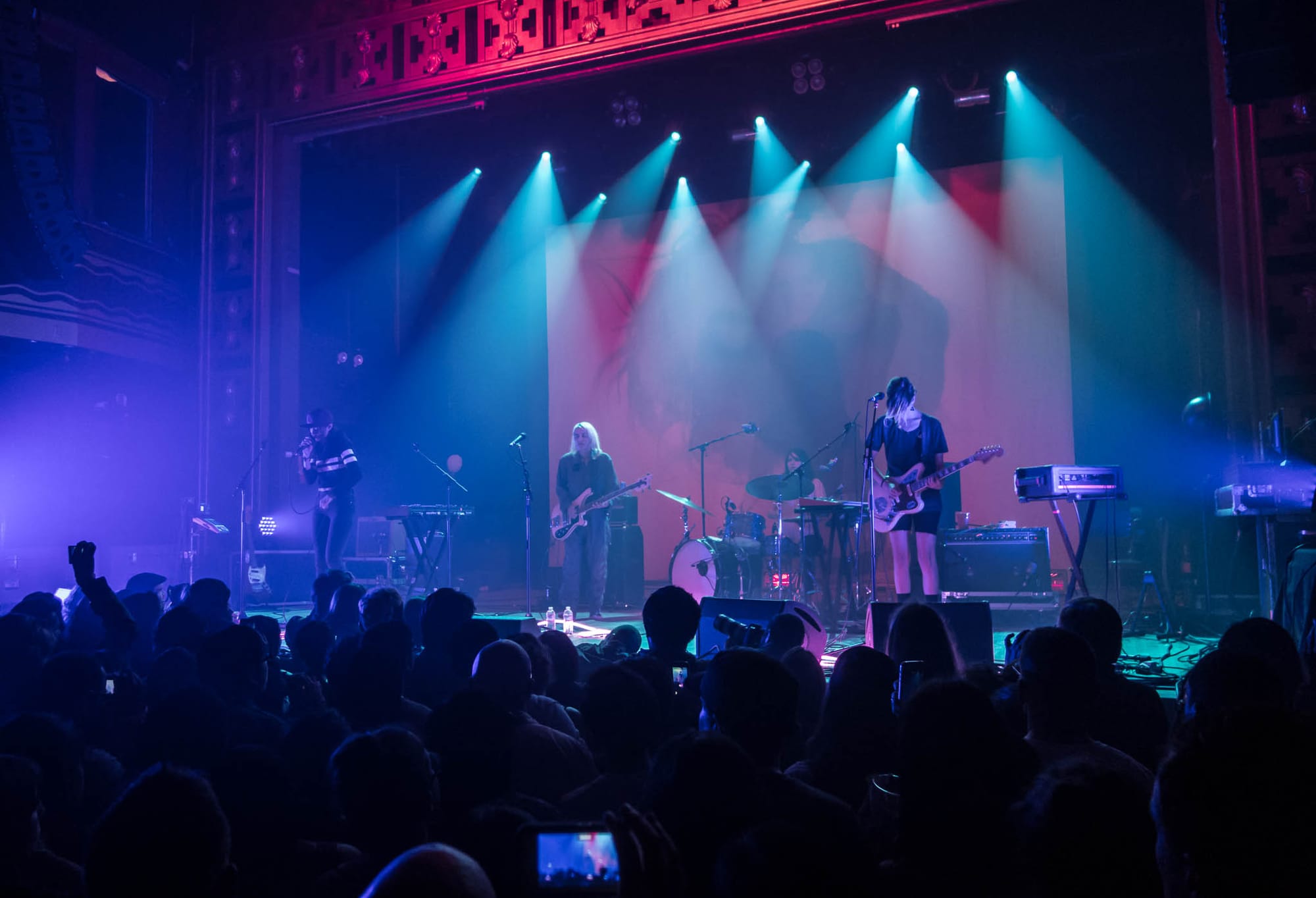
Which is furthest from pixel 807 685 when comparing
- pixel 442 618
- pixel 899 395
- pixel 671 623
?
pixel 899 395

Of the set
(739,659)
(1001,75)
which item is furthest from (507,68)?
(739,659)

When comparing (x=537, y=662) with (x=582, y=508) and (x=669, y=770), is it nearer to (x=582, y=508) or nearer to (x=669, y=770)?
(x=669, y=770)

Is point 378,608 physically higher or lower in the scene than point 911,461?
lower

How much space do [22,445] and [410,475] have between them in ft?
16.8

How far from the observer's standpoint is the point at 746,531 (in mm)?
12391

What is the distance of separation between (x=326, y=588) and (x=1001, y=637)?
6186mm

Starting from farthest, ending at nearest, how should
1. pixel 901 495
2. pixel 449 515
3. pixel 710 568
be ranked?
pixel 449 515, pixel 710 568, pixel 901 495

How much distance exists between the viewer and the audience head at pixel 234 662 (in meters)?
4.08

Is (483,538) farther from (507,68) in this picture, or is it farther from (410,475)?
(507,68)

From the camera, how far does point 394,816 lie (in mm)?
2250

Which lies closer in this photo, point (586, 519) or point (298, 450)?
point (586, 519)

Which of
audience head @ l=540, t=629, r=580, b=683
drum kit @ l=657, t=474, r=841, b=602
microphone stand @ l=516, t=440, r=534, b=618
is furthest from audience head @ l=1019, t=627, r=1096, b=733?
drum kit @ l=657, t=474, r=841, b=602

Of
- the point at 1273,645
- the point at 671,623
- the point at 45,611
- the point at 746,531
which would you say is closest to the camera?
the point at 1273,645

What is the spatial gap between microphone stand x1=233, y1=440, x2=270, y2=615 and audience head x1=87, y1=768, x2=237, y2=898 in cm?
1093
